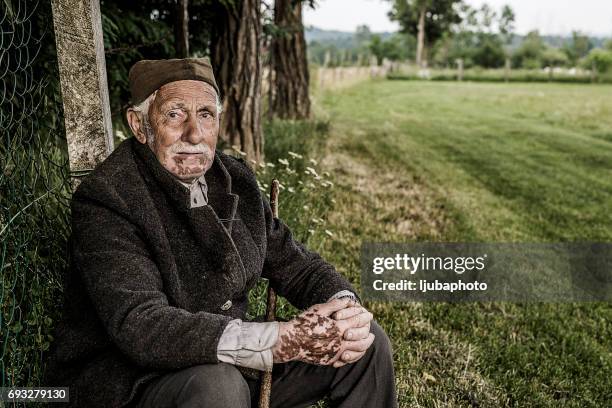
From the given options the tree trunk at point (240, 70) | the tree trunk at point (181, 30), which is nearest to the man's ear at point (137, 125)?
the tree trunk at point (181, 30)

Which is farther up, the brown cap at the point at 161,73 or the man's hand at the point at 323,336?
the brown cap at the point at 161,73

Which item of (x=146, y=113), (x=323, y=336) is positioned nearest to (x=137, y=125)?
(x=146, y=113)

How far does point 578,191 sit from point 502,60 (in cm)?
6001

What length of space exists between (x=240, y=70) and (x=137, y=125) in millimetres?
3597

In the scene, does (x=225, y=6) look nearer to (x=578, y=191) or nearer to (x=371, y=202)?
A: (x=371, y=202)

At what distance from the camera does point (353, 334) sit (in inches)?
81.4

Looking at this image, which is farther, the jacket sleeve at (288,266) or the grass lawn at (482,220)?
the grass lawn at (482,220)

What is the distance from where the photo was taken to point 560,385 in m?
3.46

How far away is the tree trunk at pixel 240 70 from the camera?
5.52 meters

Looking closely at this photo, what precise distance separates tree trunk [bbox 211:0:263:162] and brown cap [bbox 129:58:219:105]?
3.27 metres

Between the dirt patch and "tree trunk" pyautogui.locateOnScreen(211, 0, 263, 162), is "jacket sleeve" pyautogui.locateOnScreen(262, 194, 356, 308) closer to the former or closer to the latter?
the dirt patch

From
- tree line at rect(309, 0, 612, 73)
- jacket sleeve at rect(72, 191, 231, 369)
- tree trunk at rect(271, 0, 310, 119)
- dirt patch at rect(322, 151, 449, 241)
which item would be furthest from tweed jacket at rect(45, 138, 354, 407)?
tree line at rect(309, 0, 612, 73)

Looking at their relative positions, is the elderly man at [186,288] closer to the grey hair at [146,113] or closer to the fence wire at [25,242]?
the grey hair at [146,113]

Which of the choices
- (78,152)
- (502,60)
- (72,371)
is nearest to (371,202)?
(78,152)
